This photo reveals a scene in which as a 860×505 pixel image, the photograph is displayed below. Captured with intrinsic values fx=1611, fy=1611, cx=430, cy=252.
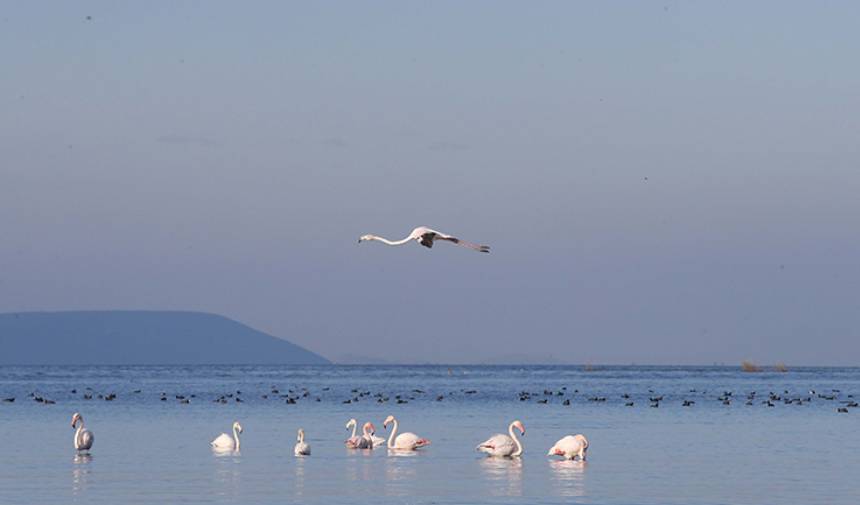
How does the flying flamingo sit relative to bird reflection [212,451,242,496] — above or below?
above

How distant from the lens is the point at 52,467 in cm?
3183

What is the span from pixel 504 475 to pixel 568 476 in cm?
119

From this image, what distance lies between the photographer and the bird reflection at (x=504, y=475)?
2698cm

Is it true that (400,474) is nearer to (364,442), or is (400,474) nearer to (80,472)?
(80,472)

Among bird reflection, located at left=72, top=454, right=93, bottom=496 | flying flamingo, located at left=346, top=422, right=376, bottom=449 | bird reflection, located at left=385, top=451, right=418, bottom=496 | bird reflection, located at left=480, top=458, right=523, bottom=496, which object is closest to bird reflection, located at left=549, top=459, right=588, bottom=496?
bird reflection, located at left=480, top=458, right=523, bottom=496

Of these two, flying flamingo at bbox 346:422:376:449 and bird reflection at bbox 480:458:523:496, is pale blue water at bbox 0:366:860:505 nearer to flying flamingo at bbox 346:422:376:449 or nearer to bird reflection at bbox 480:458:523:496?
bird reflection at bbox 480:458:523:496

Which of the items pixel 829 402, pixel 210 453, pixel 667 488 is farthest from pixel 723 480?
pixel 829 402

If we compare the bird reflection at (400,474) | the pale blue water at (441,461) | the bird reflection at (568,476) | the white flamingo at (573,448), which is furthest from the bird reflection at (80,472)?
the white flamingo at (573,448)

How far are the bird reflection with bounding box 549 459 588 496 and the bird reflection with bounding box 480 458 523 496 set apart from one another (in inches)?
25.8

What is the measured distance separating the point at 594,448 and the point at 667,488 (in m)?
10.5

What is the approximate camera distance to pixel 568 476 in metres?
30.0

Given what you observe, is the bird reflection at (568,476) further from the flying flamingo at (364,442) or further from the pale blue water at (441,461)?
the flying flamingo at (364,442)

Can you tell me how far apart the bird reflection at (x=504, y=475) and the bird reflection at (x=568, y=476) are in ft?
2.15

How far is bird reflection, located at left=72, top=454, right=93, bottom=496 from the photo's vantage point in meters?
27.4
